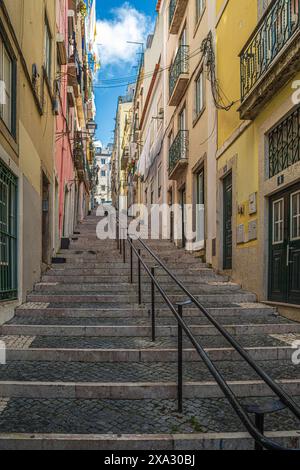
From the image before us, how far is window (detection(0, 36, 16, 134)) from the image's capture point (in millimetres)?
6055

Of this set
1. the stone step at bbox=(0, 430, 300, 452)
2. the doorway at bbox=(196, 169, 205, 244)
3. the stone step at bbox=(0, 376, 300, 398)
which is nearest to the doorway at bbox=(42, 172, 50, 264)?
the doorway at bbox=(196, 169, 205, 244)

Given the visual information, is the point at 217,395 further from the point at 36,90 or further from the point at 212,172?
the point at 212,172

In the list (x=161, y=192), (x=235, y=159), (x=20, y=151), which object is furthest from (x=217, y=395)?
(x=161, y=192)

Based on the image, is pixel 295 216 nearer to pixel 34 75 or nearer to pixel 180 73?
pixel 34 75

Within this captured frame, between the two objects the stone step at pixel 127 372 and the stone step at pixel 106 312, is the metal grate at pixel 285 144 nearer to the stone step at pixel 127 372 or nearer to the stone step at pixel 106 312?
the stone step at pixel 106 312

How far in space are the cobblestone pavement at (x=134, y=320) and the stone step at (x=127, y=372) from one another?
1.30 meters

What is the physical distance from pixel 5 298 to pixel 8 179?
171cm

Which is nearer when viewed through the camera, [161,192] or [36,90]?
[36,90]

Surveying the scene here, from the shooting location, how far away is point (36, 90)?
323 inches

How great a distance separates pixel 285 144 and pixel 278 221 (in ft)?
4.09

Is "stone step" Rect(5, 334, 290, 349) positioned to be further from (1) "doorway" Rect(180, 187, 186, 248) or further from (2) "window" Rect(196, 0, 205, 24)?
(2) "window" Rect(196, 0, 205, 24)

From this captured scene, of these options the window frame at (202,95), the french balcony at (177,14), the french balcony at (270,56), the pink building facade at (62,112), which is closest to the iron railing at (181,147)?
the window frame at (202,95)

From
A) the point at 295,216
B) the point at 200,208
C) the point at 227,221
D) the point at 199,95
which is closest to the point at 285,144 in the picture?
the point at 295,216

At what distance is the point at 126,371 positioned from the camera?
180 inches
